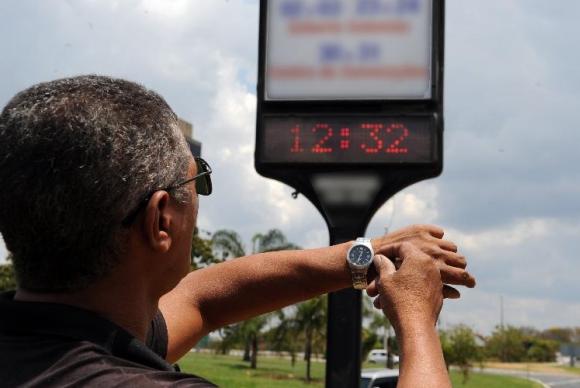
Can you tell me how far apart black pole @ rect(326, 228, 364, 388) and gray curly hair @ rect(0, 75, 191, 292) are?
4.20 m

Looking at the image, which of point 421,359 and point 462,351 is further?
point 462,351

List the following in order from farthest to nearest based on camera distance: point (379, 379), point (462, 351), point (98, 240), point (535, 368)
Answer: point (535, 368) < point (462, 351) < point (379, 379) < point (98, 240)

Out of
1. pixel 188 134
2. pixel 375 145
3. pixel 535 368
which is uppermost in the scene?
pixel 188 134

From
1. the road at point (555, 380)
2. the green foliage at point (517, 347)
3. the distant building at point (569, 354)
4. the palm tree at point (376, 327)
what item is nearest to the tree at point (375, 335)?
the palm tree at point (376, 327)

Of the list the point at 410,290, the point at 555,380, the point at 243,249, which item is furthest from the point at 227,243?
the point at 410,290

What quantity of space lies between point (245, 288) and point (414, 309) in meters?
0.74

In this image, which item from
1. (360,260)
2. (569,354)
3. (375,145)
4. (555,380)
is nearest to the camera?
(360,260)

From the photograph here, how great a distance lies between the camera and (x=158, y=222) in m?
1.36

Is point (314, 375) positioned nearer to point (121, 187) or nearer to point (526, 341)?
point (121, 187)

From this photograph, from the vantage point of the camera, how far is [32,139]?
4.12ft

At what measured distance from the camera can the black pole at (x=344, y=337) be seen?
17.9ft

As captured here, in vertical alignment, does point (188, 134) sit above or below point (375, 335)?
above

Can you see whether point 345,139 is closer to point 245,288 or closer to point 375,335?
point 245,288

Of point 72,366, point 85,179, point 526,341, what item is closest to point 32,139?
point 85,179
